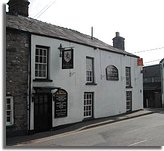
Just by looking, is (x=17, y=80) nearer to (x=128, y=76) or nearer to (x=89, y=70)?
(x=89, y=70)

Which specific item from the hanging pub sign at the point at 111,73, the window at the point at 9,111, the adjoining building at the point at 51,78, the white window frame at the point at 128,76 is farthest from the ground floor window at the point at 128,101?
the window at the point at 9,111

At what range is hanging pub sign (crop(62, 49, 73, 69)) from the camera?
50.6ft

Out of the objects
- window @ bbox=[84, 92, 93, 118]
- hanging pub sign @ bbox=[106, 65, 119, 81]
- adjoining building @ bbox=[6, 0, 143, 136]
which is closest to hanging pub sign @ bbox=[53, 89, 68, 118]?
adjoining building @ bbox=[6, 0, 143, 136]

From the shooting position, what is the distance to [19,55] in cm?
1389

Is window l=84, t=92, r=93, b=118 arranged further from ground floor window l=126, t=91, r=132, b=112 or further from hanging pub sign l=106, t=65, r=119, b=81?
ground floor window l=126, t=91, r=132, b=112

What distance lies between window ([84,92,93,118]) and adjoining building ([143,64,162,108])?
47.2 feet

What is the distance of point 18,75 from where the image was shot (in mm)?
13734

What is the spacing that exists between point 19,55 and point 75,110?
16.5 feet

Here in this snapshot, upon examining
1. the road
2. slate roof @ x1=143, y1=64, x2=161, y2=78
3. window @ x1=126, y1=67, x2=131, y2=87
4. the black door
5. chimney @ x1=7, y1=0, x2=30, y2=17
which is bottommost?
the road

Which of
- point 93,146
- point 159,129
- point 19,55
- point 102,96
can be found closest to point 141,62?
point 102,96

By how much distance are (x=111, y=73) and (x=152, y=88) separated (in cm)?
1273

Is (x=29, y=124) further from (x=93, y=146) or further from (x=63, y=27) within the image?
(x=63, y=27)

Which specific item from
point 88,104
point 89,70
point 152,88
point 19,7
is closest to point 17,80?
point 19,7

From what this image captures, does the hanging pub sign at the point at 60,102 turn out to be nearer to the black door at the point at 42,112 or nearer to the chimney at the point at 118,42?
the black door at the point at 42,112
